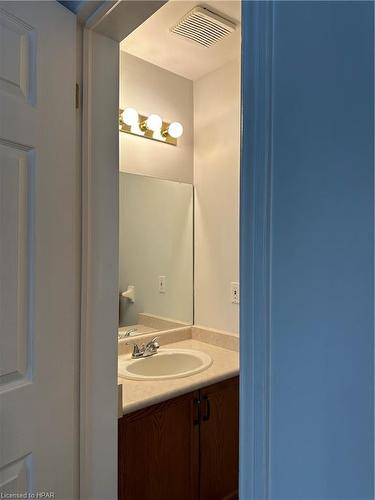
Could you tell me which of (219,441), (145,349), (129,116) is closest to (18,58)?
(129,116)

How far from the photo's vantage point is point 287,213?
0.38 m

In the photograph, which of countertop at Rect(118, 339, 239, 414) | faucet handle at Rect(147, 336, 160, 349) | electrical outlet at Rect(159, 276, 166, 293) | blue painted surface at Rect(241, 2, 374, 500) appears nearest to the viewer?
blue painted surface at Rect(241, 2, 374, 500)

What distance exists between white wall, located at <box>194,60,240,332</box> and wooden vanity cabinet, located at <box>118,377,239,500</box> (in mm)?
520

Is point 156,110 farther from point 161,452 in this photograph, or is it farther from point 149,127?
point 161,452

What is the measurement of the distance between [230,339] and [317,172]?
1767 mm

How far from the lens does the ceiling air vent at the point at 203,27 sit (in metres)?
1.56

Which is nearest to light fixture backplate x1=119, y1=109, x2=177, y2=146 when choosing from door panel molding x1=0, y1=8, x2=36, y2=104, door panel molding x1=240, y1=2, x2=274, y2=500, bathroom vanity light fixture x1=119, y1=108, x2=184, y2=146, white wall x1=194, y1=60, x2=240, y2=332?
bathroom vanity light fixture x1=119, y1=108, x2=184, y2=146

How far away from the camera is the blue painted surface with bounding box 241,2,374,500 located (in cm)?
32

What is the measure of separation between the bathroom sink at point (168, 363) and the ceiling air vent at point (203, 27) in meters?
1.67

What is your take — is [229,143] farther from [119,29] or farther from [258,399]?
[258,399]

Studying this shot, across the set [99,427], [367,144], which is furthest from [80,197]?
[367,144]

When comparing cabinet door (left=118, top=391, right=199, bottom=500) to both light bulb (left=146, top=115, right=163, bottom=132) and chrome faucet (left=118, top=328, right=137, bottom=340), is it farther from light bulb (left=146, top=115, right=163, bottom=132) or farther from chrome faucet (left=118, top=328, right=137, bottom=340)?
light bulb (left=146, top=115, right=163, bottom=132)

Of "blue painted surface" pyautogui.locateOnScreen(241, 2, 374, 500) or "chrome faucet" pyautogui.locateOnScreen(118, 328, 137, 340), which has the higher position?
"blue painted surface" pyautogui.locateOnScreen(241, 2, 374, 500)

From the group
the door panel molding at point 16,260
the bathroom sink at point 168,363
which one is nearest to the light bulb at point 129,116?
the door panel molding at point 16,260
